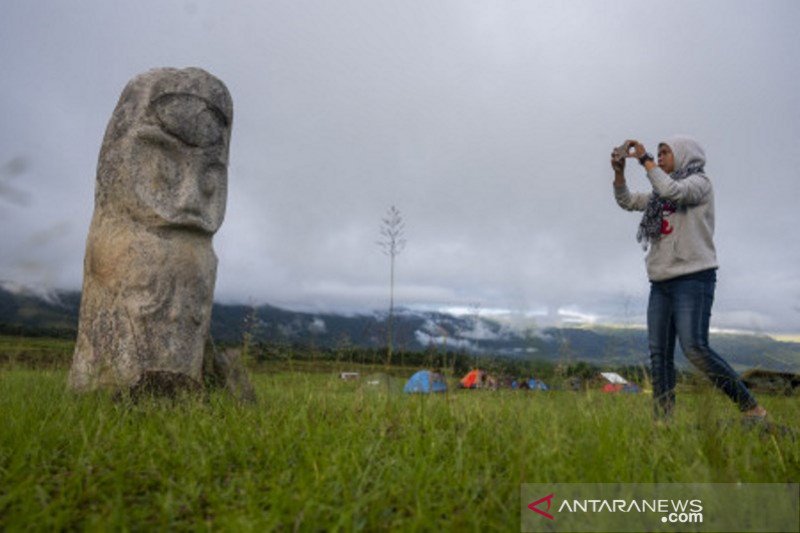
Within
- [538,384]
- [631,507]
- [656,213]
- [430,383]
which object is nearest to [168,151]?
[430,383]

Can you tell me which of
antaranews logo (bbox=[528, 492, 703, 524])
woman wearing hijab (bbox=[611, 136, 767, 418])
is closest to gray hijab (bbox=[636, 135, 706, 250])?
woman wearing hijab (bbox=[611, 136, 767, 418])

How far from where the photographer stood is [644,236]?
4770 mm

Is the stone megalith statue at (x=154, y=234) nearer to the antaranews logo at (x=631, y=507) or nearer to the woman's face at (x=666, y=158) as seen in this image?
the antaranews logo at (x=631, y=507)

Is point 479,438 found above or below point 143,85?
below

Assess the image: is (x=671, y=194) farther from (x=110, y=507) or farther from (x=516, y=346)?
(x=110, y=507)

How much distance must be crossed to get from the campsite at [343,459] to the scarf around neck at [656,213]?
1.44 m

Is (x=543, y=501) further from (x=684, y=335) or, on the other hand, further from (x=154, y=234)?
(x=154, y=234)

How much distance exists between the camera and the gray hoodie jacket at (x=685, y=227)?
4.27 metres

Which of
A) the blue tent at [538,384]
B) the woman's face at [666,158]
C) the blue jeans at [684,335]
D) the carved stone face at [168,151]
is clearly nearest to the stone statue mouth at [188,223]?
the carved stone face at [168,151]

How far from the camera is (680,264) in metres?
4.36

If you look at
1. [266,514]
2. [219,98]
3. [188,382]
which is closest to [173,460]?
[266,514]

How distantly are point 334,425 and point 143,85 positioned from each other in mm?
3765

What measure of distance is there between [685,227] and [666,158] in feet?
2.45

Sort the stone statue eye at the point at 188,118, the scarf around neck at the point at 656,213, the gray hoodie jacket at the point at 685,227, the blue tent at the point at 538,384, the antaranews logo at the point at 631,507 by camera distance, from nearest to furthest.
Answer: the antaranews logo at the point at 631,507 < the blue tent at the point at 538,384 < the gray hoodie jacket at the point at 685,227 < the scarf around neck at the point at 656,213 < the stone statue eye at the point at 188,118
